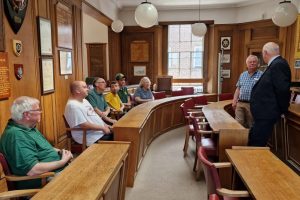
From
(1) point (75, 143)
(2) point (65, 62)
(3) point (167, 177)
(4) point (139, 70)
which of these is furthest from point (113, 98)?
(4) point (139, 70)

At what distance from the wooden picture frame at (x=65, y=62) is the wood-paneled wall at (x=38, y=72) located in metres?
0.08

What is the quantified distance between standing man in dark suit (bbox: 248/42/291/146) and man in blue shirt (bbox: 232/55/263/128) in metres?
1.11

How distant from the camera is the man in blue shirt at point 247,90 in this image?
157 inches

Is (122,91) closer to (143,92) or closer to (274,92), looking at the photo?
(143,92)

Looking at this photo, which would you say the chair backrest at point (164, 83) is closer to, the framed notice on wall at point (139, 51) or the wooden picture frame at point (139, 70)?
the wooden picture frame at point (139, 70)

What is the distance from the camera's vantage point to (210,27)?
776 cm

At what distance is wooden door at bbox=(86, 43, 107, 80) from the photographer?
760cm

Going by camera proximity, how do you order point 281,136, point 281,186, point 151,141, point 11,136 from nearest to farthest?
point 281,186 → point 11,136 → point 281,136 → point 151,141

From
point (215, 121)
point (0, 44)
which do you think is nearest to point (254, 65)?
point (215, 121)

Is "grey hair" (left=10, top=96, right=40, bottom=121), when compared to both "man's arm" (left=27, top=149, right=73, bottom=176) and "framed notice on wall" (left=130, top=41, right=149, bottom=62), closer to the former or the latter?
"man's arm" (left=27, top=149, right=73, bottom=176)

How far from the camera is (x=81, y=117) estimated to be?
2938 millimetres

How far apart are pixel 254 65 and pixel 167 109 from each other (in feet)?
6.44

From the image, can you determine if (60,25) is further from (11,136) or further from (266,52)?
(266,52)

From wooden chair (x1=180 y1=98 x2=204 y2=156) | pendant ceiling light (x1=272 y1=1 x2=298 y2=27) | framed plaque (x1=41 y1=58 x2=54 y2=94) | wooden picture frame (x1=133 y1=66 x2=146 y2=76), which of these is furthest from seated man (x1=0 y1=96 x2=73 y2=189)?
wooden picture frame (x1=133 y1=66 x2=146 y2=76)
